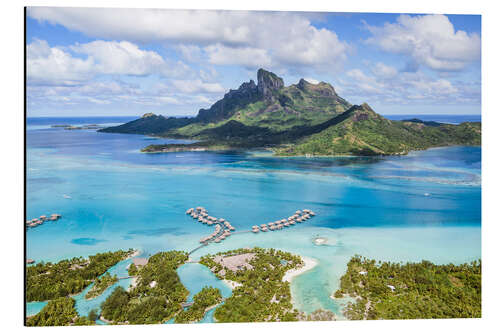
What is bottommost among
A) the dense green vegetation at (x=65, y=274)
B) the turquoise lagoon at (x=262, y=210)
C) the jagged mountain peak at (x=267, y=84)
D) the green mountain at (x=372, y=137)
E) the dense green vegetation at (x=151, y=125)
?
the dense green vegetation at (x=65, y=274)

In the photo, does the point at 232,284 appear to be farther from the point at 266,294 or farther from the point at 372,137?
the point at 372,137

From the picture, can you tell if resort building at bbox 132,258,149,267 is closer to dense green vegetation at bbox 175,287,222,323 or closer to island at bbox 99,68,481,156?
dense green vegetation at bbox 175,287,222,323

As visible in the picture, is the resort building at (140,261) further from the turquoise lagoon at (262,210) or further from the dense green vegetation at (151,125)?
the dense green vegetation at (151,125)

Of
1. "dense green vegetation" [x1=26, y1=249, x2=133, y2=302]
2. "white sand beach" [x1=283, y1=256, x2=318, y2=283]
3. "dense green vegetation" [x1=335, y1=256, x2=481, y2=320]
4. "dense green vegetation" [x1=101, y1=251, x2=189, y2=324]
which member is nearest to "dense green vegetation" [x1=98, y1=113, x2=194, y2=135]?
→ "dense green vegetation" [x1=26, y1=249, x2=133, y2=302]

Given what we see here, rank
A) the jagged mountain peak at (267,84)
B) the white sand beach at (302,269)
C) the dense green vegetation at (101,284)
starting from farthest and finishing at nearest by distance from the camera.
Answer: the jagged mountain peak at (267,84) < the white sand beach at (302,269) < the dense green vegetation at (101,284)

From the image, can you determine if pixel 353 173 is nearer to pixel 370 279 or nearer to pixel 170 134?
pixel 370 279

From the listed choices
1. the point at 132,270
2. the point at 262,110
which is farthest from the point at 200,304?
the point at 262,110

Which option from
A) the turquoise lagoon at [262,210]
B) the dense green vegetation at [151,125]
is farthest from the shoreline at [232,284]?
the dense green vegetation at [151,125]
